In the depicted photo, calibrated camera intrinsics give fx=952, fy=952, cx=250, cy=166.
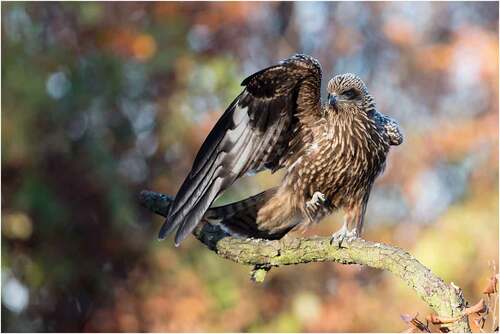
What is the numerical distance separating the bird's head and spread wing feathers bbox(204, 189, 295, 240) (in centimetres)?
54

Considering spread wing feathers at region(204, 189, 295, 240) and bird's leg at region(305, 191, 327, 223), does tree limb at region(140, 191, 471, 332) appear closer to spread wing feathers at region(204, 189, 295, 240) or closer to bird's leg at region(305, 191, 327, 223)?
spread wing feathers at region(204, 189, 295, 240)

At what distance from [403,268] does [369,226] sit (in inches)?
281

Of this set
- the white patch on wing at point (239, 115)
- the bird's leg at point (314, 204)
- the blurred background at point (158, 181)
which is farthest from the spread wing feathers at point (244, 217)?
the blurred background at point (158, 181)

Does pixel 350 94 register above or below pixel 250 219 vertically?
above

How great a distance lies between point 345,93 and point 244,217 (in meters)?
0.81

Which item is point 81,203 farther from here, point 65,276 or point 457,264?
point 457,264

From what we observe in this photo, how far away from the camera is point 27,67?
380 inches

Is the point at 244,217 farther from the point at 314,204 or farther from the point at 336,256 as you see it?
the point at 336,256

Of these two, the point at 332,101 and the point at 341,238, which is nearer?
the point at 341,238

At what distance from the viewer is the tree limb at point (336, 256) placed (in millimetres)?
3250

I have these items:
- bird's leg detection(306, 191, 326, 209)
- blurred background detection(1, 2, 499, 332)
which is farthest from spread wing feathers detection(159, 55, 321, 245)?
blurred background detection(1, 2, 499, 332)

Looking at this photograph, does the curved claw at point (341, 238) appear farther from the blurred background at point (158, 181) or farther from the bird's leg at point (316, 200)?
the blurred background at point (158, 181)

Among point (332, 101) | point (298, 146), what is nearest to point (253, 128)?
point (298, 146)

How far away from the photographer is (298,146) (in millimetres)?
4789
